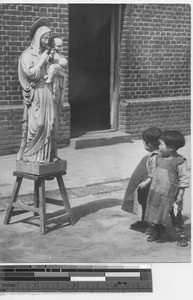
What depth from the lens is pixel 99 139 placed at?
8.08 m

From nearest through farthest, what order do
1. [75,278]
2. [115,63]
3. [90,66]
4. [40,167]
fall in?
[75,278], [40,167], [90,66], [115,63]

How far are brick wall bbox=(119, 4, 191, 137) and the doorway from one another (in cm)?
29

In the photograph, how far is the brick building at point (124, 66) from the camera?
7953 millimetres

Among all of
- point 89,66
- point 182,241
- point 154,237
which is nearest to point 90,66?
point 89,66

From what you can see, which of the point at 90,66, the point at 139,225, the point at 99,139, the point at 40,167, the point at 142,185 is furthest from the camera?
the point at 90,66

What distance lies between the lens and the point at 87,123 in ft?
27.8

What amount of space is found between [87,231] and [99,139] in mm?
3033

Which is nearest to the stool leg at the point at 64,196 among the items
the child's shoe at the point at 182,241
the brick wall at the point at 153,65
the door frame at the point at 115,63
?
the child's shoe at the point at 182,241

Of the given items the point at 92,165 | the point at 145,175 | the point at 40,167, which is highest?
the point at 40,167

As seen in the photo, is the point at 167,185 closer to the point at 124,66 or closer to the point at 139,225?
the point at 139,225

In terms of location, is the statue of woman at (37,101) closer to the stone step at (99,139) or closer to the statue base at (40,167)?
the statue base at (40,167)

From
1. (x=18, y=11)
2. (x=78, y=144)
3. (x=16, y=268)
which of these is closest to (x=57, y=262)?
(x=16, y=268)

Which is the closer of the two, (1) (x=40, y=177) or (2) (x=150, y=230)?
(1) (x=40, y=177)

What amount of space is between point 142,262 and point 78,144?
11.1 ft
